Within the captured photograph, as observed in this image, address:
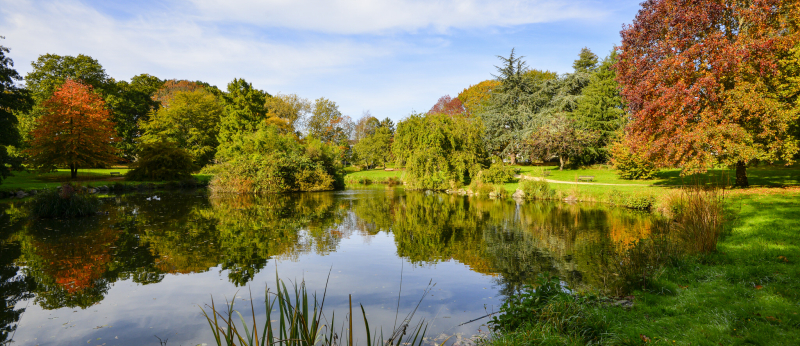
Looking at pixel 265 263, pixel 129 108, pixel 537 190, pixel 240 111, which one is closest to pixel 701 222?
pixel 265 263

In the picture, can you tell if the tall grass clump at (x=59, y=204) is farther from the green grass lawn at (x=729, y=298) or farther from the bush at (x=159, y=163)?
the green grass lawn at (x=729, y=298)

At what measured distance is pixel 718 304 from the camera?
523cm

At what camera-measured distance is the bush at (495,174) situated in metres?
26.5

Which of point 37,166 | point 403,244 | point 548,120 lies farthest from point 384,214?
point 37,166

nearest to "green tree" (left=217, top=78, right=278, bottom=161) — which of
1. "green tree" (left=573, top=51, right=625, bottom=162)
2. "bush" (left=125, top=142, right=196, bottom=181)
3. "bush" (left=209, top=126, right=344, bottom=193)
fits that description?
"bush" (left=125, top=142, right=196, bottom=181)

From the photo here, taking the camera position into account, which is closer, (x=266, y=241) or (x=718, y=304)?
(x=718, y=304)

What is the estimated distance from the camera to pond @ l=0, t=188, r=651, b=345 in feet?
19.9

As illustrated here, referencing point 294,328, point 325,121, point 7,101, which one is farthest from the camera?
point 325,121

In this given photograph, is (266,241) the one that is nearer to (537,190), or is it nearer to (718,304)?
(718,304)

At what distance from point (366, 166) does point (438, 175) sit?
26284 millimetres

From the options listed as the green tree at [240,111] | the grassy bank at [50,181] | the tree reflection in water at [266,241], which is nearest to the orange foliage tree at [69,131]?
the grassy bank at [50,181]

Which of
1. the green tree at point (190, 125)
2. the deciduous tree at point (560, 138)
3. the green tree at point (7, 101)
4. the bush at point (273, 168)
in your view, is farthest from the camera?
the green tree at point (190, 125)

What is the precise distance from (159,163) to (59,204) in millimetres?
19054

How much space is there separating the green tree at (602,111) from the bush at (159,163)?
34.9m
